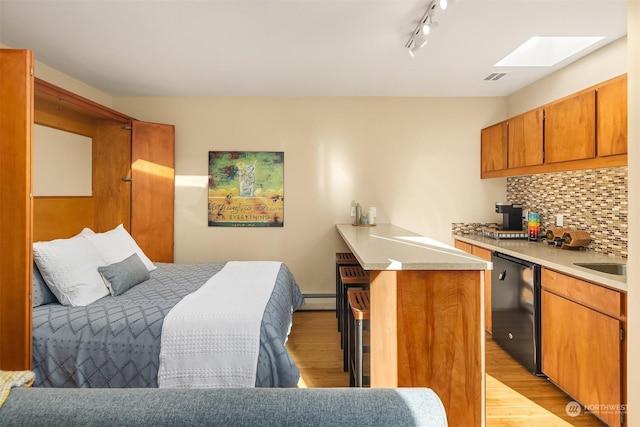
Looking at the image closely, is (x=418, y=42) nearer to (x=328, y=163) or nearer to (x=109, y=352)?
(x=328, y=163)

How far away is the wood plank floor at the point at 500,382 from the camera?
2195 millimetres

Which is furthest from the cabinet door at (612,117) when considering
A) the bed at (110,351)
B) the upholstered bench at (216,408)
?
the bed at (110,351)

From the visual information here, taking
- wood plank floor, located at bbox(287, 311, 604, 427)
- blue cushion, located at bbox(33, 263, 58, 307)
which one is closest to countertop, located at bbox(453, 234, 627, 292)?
wood plank floor, located at bbox(287, 311, 604, 427)

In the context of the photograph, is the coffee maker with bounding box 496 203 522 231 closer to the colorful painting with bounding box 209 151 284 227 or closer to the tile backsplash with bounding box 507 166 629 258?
the tile backsplash with bounding box 507 166 629 258

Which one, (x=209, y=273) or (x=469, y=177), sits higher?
(x=469, y=177)

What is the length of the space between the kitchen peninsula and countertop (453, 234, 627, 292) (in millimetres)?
827

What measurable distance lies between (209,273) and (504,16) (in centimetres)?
293

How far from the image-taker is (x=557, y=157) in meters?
2.87

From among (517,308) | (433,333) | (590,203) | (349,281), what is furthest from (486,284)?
(433,333)

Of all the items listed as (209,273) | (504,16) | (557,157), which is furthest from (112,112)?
(557,157)

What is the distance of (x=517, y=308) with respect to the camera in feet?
9.35

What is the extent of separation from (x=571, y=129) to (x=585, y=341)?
1.53 meters

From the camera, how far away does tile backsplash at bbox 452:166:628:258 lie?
266 centimetres

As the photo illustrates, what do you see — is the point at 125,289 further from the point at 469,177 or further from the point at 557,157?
the point at 469,177
